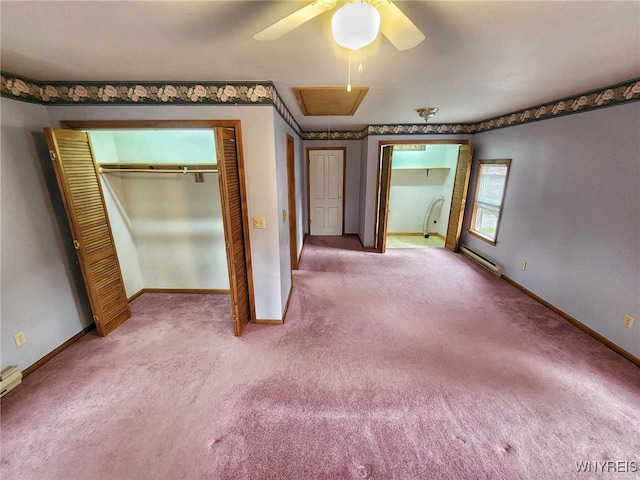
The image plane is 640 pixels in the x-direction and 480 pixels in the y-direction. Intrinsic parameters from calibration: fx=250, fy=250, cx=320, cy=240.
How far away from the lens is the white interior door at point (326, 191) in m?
5.43

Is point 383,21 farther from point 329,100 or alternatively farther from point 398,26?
point 329,100

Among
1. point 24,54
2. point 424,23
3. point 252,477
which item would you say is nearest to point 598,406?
point 252,477

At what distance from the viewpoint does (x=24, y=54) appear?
1576 millimetres

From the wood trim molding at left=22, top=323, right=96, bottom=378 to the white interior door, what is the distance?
4.20 metres

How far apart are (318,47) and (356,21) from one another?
0.69 m

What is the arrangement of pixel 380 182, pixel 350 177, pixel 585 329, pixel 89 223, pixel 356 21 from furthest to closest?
pixel 350 177 → pixel 380 182 → pixel 585 329 → pixel 89 223 → pixel 356 21

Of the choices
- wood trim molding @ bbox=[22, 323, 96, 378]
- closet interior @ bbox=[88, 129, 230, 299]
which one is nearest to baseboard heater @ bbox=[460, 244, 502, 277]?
closet interior @ bbox=[88, 129, 230, 299]

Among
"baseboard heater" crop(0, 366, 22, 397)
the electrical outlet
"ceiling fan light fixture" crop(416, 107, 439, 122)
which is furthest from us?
"ceiling fan light fixture" crop(416, 107, 439, 122)

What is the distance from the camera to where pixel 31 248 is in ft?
6.66

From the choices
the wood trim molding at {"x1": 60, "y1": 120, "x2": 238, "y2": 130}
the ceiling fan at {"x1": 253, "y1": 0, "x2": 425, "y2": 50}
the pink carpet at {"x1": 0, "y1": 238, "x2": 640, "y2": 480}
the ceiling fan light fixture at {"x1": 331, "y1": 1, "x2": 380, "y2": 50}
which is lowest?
the pink carpet at {"x1": 0, "y1": 238, "x2": 640, "y2": 480}

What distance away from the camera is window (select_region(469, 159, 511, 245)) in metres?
3.78

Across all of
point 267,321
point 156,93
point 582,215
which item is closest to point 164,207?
point 156,93

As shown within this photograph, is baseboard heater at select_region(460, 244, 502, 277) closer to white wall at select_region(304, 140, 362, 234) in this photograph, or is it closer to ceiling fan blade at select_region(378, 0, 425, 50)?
white wall at select_region(304, 140, 362, 234)

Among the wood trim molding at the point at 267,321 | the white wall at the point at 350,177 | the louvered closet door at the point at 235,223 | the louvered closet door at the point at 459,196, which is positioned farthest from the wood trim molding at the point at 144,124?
the louvered closet door at the point at 459,196
